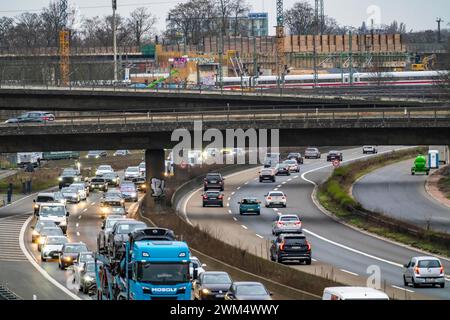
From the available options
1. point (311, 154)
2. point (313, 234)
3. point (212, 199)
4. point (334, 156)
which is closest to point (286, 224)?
point (313, 234)

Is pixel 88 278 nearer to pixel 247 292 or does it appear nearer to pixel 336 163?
pixel 247 292

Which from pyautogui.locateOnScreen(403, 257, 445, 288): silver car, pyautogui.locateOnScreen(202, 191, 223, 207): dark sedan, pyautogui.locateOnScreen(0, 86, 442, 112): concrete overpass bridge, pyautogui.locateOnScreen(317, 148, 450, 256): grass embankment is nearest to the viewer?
pyautogui.locateOnScreen(403, 257, 445, 288): silver car

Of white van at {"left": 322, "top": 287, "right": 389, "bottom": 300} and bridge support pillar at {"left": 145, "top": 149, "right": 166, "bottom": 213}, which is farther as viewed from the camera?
bridge support pillar at {"left": 145, "top": 149, "right": 166, "bottom": 213}

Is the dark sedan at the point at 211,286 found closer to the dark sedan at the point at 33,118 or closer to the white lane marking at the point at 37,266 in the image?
the white lane marking at the point at 37,266

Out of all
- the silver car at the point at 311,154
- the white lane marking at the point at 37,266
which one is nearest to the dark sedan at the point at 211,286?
the white lane marking at the point at 37,266

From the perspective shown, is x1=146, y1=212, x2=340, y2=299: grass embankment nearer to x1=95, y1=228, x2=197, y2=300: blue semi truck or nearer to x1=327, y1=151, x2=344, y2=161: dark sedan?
x1=95, y1=228, x2=197, y2=300: blue semi truck

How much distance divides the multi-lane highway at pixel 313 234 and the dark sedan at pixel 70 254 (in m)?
Result: 9.46

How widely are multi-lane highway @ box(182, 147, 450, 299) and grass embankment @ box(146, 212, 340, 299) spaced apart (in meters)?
3.00

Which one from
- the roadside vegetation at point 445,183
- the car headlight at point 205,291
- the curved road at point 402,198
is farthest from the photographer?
the roadside vegetation at point 445,183

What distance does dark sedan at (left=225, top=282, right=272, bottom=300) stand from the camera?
112ft

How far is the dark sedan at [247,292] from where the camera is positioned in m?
34.1

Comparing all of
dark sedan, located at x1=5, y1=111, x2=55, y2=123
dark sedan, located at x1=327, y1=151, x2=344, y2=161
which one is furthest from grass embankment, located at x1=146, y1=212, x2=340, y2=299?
dark sedan, located at x1=327, y1=151, x2=344, y2=161

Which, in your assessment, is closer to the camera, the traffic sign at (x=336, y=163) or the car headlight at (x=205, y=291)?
the car headlight at (x=205, y=291)

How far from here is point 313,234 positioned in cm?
6969
